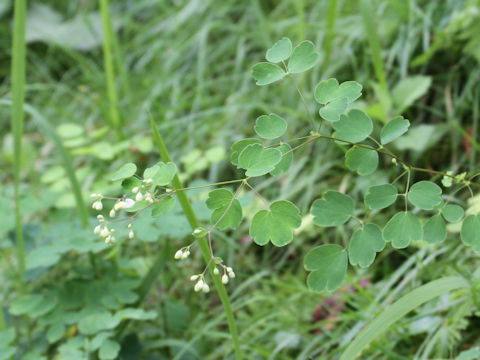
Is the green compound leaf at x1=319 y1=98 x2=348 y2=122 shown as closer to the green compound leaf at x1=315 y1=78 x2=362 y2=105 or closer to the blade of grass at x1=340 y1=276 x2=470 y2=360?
the green compound leaf at x1=315 y1=78 x2=362 y2=105

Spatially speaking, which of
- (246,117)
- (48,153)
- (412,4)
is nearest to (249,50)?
(246,117)

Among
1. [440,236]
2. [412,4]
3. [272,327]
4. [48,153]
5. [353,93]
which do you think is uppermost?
[353,93]

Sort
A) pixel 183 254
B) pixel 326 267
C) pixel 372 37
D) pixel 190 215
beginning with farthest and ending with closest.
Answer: pixel 372 37
pixel 190 215
pixel 326 267
pixel 183 254

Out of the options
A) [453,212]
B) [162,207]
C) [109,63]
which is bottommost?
[109,63]

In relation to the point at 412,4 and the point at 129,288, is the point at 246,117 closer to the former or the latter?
the point at 412,4

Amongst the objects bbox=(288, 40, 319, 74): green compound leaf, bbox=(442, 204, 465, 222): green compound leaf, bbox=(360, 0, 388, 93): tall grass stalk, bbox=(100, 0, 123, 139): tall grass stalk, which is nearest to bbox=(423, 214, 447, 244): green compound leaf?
bbox=(442, 204, 465, 222): green compound leaf

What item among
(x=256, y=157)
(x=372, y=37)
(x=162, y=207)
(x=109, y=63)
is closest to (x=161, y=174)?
(x=162, y=207)

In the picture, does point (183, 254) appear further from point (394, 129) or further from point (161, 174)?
point (394, 129)

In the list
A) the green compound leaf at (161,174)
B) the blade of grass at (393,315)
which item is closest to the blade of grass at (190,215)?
the green compound leaf at (161,174)
